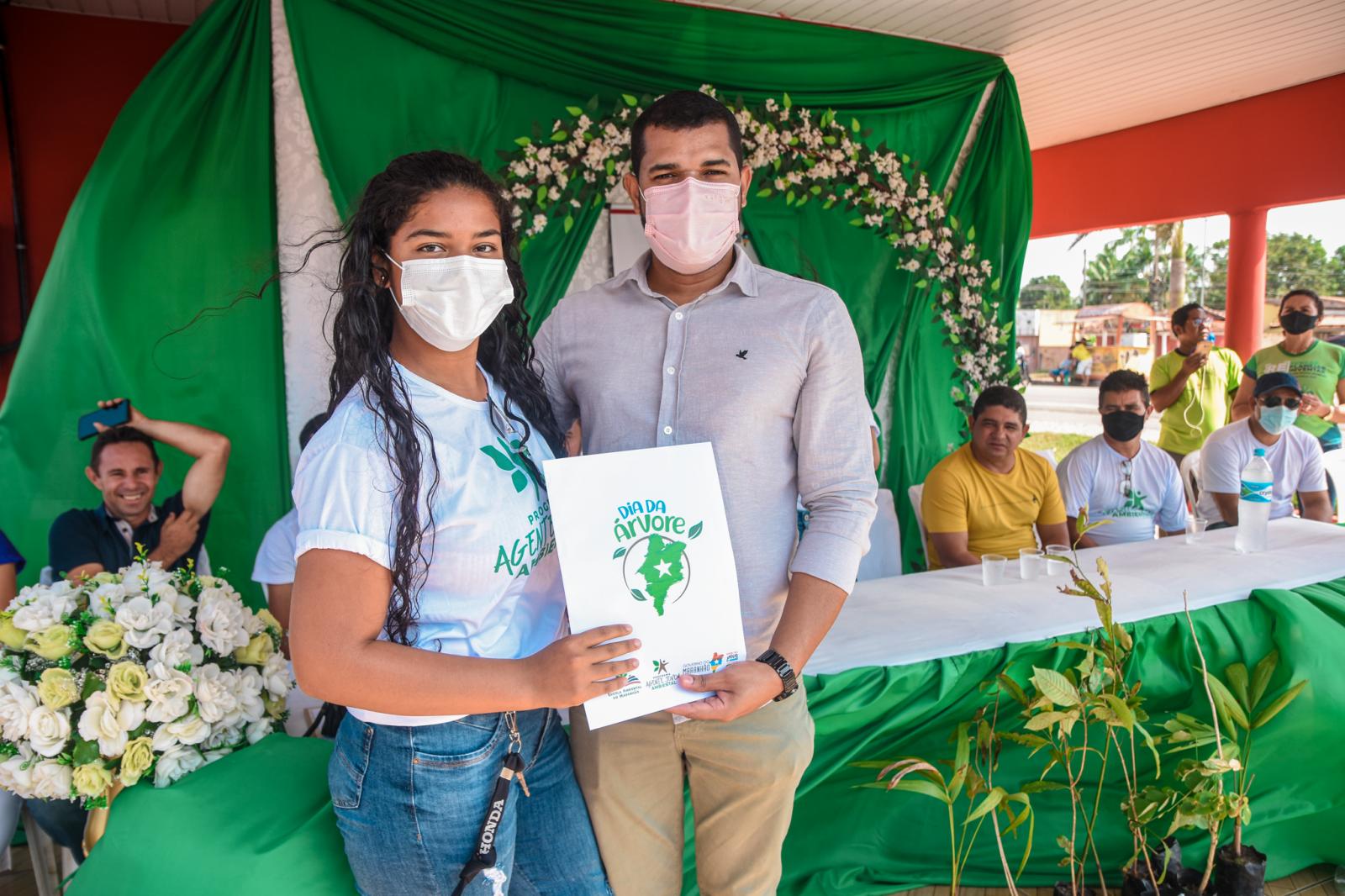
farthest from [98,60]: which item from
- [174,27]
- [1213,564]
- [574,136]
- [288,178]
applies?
[1213,564]

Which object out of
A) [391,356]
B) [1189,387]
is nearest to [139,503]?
[391,356]

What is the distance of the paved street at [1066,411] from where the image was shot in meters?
13.7

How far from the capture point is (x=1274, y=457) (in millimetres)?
4156

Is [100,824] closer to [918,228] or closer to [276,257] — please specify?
[276,257]

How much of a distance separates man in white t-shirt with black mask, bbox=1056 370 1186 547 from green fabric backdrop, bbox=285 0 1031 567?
1.34m

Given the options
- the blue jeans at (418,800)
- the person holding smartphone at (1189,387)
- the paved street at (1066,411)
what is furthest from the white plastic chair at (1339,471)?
the blue jeans at (418,800)

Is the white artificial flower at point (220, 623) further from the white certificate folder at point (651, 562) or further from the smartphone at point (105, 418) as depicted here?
the smartphone at point (105, 418)

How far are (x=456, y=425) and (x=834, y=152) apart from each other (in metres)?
3.87

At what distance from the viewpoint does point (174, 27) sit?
13.6ft

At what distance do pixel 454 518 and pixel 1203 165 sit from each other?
774cm

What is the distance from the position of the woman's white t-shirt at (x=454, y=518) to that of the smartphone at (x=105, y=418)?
8.78 ft

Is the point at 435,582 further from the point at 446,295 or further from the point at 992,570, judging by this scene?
the point at 992,570

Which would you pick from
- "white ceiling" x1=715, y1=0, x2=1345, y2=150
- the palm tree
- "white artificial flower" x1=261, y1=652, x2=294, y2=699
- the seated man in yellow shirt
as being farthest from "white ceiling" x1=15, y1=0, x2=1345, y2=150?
the palm tree

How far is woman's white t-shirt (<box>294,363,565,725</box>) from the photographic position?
3.36 ft
